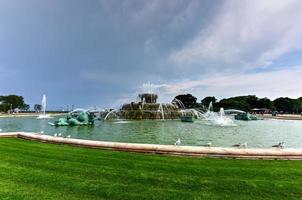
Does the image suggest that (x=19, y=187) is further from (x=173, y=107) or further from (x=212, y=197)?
(x=173, y=107)

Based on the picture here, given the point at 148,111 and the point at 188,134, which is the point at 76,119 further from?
the point at 148,111

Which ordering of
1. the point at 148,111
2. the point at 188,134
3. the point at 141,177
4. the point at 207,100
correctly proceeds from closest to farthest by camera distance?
the point at 141,177, the point at 188,134, the point at 148,111, the point at 207,100

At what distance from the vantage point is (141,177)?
7660mm

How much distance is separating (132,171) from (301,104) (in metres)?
112

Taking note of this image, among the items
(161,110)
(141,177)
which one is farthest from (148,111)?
(141,177)

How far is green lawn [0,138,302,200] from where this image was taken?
643 cm

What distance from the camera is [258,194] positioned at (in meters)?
6.48

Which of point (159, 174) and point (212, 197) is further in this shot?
point (159, 174)

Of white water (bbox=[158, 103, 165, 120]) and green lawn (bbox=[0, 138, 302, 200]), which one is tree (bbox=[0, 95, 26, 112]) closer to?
white water (bbox=[158, 103, 165, 120])

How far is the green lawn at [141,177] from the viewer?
643cm

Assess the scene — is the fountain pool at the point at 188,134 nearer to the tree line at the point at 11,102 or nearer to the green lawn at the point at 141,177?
the green lawn at the point at 141,177

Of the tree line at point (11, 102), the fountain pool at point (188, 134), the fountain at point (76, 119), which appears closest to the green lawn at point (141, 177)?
the fountain pool at point (188, 134)

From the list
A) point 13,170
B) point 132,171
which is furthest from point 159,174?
point 13,170

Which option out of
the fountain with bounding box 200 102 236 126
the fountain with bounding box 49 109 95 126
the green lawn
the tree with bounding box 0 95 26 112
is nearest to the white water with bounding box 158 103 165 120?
the fountain with bounding box 200 102 236 126
